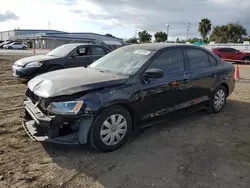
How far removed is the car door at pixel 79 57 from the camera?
8455 mm

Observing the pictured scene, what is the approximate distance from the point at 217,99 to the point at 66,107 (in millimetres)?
3797

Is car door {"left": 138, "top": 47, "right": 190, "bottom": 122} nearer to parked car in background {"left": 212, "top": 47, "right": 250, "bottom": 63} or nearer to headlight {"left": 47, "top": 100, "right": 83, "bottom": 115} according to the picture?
headlight {"left": 47, "top": 100, "right": 83, "bottom": 115}

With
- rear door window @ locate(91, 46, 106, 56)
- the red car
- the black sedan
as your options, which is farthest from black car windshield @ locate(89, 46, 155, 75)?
the red car

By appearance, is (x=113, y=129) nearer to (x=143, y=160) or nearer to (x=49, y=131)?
(x=143, y=160)

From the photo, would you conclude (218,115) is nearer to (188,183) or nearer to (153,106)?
(153,106)

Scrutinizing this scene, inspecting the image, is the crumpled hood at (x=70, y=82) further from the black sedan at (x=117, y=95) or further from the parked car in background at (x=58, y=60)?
the parked car in background at (x=58, y=60)

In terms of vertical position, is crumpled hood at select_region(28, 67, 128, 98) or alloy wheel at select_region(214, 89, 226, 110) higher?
crumpled hood at select_region(28, 67, 128, 98)

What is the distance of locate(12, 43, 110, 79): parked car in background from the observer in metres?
7.73

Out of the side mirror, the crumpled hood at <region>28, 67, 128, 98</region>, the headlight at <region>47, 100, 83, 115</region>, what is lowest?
the headlight at <region>47, 100, 83, 115</region>

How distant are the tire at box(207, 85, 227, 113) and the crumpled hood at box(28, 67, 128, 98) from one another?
2.65 meters

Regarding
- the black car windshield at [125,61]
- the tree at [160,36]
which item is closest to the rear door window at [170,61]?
the black car windshield at [125,61]

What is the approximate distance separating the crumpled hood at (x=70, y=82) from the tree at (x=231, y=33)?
210ft

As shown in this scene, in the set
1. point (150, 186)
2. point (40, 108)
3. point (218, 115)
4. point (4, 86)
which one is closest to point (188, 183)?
point (150, 186)

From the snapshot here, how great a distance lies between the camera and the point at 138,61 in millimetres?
4219
